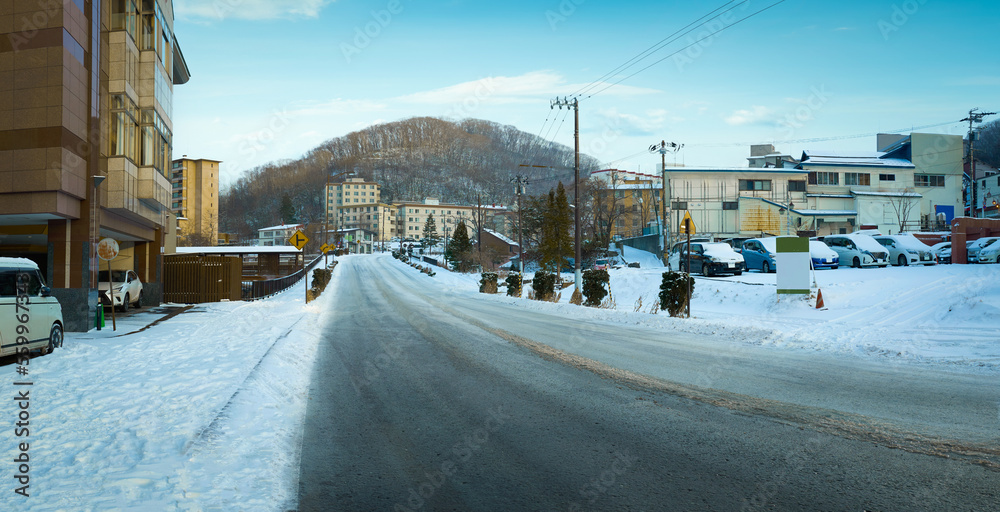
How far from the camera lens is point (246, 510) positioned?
13.6 feet

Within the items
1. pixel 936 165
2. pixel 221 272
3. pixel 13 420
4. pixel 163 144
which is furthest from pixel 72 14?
pixel 936 165

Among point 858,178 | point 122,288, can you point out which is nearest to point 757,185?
point 858,178

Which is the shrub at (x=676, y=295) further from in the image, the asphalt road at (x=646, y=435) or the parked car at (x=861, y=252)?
the parked car at (x=861, y=252)

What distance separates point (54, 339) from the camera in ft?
38.0

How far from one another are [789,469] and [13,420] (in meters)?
7.66

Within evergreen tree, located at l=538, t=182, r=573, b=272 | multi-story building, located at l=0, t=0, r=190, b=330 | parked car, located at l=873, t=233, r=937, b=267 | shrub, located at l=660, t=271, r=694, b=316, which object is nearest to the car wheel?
multi-story building, located at l=0, t=0, r=190, b=330

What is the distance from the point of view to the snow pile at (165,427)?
439 centimetres

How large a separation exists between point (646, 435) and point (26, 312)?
10.5 m

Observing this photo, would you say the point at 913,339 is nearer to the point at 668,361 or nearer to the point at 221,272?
the point at 668,361

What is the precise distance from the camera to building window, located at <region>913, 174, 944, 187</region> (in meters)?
64.8

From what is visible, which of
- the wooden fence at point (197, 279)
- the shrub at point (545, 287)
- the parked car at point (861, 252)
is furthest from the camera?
the shrub at point (545, 287)

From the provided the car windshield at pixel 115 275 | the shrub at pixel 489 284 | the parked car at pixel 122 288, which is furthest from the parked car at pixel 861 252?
the car windshield at pixel 115 275

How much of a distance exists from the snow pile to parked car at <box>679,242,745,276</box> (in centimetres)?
2420

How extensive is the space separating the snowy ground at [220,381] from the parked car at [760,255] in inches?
365
